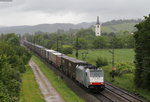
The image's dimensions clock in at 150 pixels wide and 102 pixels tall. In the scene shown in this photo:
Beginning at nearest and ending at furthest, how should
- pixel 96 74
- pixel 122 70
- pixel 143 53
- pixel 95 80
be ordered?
pixel 95 80 < pixel 96 74 < pixel 143 53 < pixel 122 70

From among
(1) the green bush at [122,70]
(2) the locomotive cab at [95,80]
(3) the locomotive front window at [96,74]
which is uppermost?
(3) the locomotive front window at [96,74]

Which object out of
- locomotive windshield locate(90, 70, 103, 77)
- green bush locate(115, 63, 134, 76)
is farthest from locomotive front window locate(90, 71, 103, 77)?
green bush locate(115, 63, 134, 76)

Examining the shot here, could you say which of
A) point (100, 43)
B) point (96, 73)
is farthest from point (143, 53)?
point (100, 43)

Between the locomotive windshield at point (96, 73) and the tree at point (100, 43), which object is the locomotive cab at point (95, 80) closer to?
the locomotive windshield at point (96, 73)

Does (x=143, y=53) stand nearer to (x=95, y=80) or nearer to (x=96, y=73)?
(x=96, y=73)

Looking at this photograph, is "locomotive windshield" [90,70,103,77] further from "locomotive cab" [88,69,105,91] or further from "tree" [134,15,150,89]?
"tree" [134,15,150,89]

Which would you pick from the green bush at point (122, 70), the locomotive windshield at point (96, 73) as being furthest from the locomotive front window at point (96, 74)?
the green bush at point (122, 70)

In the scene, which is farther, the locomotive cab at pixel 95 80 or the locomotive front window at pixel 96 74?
the locomotive front window at pixel 96 74

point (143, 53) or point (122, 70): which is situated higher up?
point (143, 53)

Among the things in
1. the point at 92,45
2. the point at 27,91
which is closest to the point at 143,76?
the point at 27,91

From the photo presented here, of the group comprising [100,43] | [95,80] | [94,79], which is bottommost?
[100,43]

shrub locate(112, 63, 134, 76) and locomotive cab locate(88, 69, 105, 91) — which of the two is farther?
shrub locate(112, 63, 134, 76)

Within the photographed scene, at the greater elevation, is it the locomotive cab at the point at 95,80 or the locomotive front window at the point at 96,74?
the locomotive front window at the point at 96,74

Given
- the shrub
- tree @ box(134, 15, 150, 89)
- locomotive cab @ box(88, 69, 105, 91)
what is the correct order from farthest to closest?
the shrub
tree @ box(134, 15, 150, 89)
locomotive cab @ box(88, 69, 105, 91)
